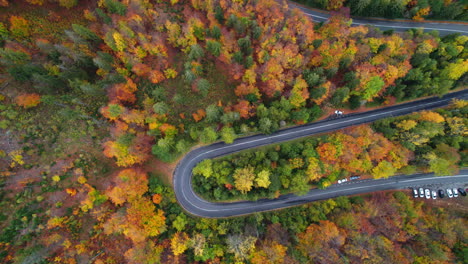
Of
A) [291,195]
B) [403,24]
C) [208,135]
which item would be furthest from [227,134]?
[403,24]

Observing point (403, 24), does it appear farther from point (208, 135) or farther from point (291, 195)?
point (208, 135)

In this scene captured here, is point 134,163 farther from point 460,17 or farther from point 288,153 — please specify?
point 460,17

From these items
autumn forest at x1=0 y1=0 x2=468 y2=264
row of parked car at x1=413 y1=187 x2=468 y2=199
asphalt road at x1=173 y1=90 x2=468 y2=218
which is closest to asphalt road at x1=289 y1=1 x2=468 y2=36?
autumn forest at x1=0 y1=0 x2=468 y2=264

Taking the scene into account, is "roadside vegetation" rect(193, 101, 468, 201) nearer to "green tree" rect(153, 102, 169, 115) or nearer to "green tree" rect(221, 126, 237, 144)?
"green tree" rect(221, 126, 237, 144)

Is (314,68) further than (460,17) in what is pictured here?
No

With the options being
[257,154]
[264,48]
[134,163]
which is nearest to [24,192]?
[134,163]
